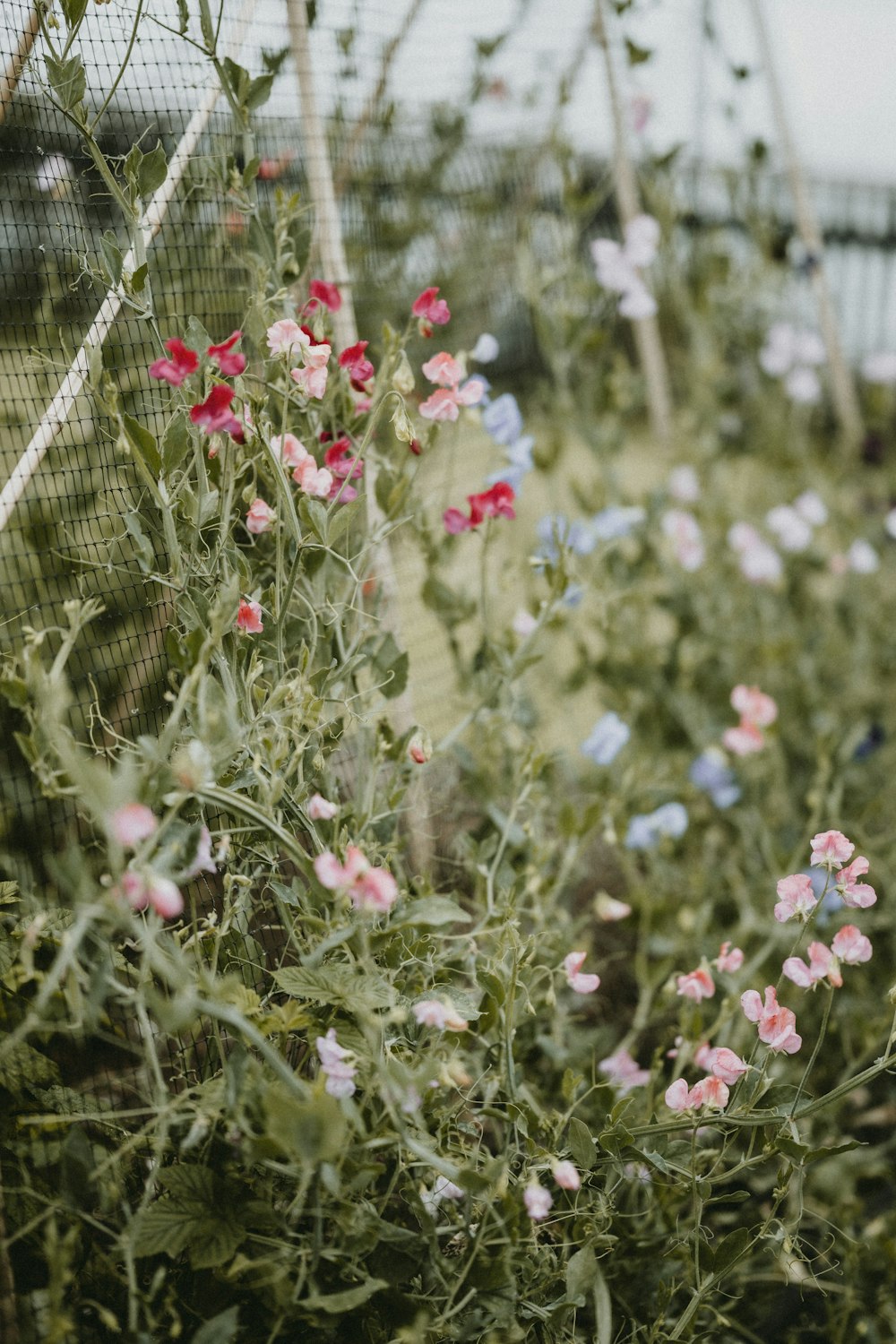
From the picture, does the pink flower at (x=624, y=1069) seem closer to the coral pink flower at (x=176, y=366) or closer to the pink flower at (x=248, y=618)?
the pink flower at (x=248, y=618)

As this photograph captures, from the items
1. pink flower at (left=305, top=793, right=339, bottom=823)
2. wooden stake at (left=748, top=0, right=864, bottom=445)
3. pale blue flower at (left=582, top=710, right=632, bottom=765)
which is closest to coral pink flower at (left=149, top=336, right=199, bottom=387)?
pink flower at (left=305, top=793, right=339, bottom=823)

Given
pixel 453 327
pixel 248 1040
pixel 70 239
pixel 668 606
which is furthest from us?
pixel 453 327

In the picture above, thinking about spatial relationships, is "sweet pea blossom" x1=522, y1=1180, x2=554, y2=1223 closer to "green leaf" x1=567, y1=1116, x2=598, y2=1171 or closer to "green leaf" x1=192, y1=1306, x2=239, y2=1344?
"green leaf" x1=567, y1=1116, x2=598, y2=1171

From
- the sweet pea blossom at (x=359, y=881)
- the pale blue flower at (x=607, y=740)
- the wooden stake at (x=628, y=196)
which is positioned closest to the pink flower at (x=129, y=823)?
the sweet pea blossom at (x=359, y=881)

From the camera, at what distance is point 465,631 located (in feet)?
7.70

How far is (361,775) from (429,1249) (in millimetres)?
453

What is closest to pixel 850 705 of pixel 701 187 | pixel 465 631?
pixel 465 631

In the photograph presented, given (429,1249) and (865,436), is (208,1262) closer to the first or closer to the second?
(429,1249)

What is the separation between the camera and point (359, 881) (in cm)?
80

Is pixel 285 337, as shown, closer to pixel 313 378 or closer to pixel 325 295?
pixel 313 378

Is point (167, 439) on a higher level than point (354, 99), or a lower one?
lower

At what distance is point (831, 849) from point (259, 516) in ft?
2.15

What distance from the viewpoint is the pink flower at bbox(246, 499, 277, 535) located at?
1072 mm

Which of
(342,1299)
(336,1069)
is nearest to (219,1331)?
(342,1299)
